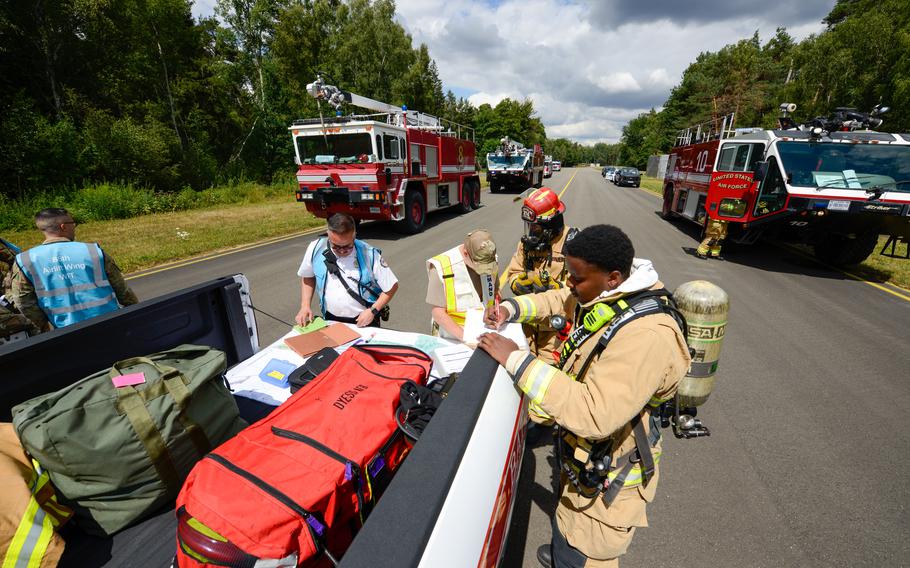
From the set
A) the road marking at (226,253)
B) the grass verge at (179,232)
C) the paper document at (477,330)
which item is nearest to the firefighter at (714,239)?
the paper document at (477,330)

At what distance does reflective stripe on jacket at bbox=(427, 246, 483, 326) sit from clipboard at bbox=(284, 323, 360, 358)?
0.70m

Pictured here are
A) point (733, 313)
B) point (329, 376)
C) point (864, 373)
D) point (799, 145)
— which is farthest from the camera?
point (799, 145)

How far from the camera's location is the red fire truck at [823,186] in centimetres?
623

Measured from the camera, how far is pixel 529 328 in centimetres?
293

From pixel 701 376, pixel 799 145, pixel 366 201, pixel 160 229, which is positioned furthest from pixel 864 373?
pixel 160 229

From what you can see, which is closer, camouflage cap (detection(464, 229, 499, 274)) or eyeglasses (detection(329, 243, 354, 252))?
camouflage cap (detection(464, 229, 499, 274))

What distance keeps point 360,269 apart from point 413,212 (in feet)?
26.0

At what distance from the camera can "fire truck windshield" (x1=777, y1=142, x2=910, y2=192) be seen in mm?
6410

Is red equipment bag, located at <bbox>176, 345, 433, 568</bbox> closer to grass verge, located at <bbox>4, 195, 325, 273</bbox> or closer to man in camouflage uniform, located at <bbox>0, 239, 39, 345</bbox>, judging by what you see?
man in camouflage uniform, located at <bbox>0, 239, 39, 345</bbox>

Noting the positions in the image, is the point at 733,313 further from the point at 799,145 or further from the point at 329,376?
the point at 329,376

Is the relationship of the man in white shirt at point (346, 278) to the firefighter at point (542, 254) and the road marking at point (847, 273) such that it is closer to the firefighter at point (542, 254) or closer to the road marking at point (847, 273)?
the firefighter at point (542, 254)

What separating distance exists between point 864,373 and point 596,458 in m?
4.35

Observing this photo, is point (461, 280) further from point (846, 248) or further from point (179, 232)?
point (179, 232)

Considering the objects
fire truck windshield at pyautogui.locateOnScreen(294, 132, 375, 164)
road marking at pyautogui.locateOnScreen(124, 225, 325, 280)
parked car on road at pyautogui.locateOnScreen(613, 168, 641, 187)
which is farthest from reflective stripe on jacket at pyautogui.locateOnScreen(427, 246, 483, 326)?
parked car on road at pyautogui.locateOnScreen(613, 168, 641, 187)
